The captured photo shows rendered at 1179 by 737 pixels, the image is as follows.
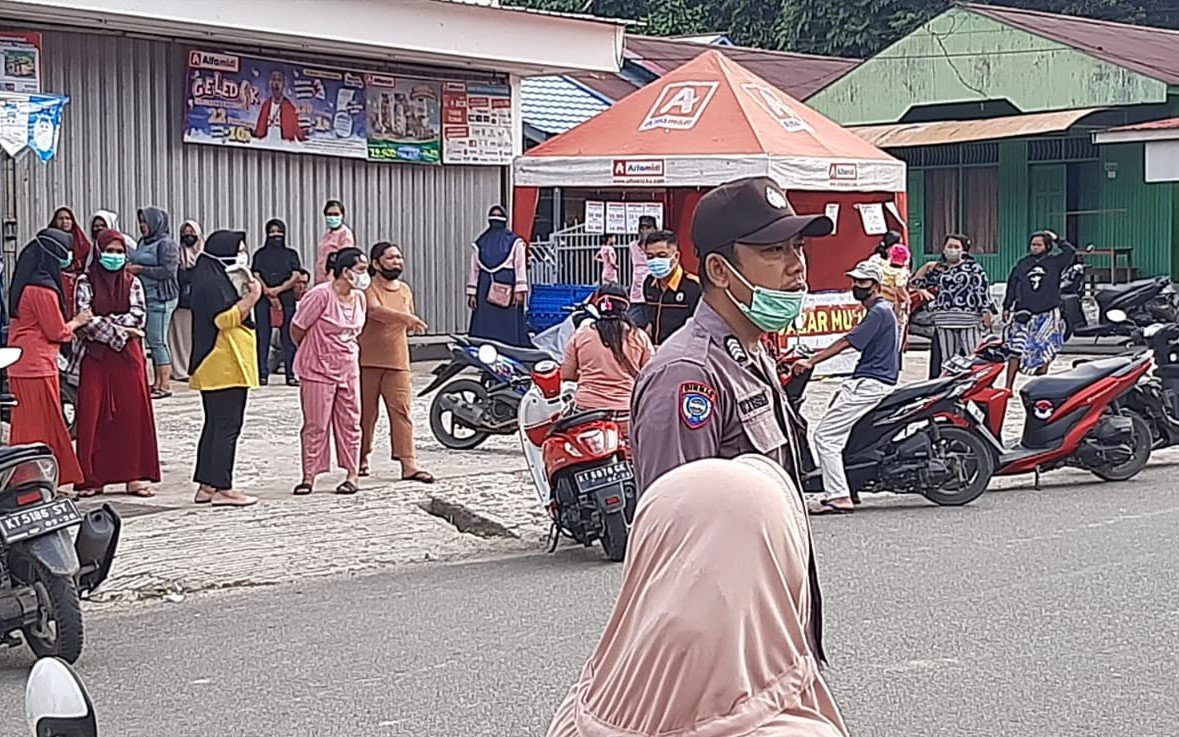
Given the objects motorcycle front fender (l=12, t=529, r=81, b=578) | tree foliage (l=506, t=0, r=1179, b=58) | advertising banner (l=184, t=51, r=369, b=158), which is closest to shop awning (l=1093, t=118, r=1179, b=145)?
advertising banner (l=184, t=51, r=369, b=158)

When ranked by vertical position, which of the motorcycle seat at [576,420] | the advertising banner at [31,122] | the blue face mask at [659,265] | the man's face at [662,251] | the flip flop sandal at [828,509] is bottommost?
the flip flop sandal at [828,509]

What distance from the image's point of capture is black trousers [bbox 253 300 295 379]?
18531 millimetres

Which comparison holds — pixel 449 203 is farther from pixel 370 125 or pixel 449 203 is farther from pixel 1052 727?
pixel 1052 727

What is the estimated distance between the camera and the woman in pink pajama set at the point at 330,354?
38.3 feet

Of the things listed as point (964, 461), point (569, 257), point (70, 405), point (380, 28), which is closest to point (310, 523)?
point (70, 405)

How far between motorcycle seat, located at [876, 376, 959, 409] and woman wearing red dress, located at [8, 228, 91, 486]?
16.6 ft

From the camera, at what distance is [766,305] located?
420cm

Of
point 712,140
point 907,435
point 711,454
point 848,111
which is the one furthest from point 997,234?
point 711,454

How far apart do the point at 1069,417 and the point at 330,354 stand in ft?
16.3

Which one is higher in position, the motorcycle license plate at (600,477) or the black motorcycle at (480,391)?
the black motorcycle at (480,391)

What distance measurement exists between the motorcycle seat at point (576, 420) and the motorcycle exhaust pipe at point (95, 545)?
2661mm

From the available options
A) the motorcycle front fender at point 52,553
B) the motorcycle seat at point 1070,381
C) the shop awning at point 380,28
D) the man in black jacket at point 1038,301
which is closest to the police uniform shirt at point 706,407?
the motorcycle front fender at point 52,553

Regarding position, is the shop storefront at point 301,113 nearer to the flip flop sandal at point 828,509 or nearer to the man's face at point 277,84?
the man's face at point 277,84

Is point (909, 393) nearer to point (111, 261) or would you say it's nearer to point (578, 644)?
point (578, 644)
